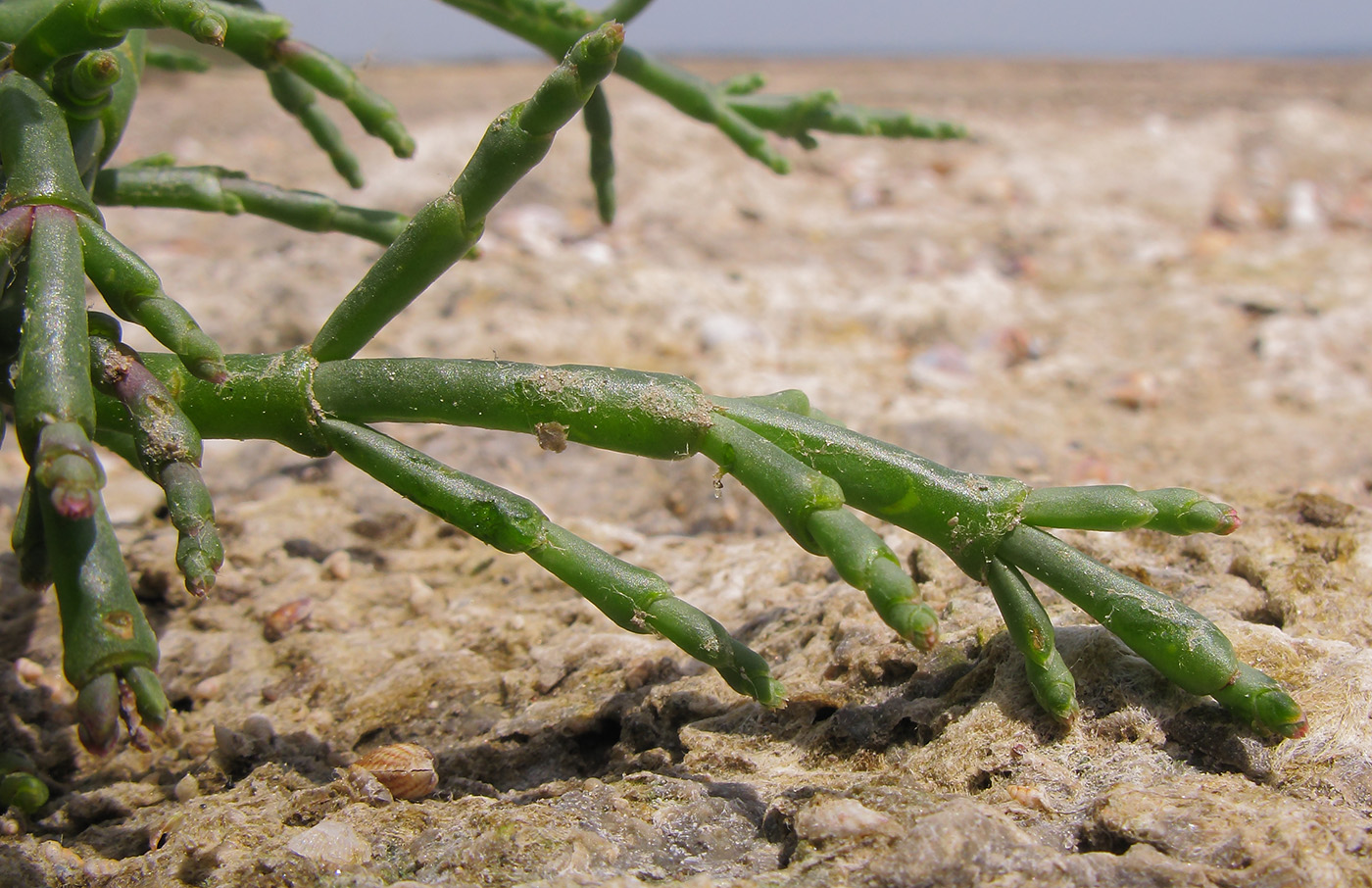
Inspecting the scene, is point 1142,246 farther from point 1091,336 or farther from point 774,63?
point 774,63

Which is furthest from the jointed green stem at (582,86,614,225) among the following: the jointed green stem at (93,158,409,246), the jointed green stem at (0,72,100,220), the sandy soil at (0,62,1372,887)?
the jointed green stem at (0,72,100,220)

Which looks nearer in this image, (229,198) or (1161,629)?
(1161,629)

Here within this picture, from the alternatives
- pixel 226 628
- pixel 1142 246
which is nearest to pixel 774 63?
pixel 1142 246

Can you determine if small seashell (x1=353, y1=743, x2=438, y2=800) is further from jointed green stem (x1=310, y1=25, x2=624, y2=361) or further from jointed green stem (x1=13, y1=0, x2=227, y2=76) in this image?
jointed green stem (x1=13, y1=0, x2=227, y2=76)

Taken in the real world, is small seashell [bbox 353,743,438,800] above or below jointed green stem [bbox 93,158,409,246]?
below

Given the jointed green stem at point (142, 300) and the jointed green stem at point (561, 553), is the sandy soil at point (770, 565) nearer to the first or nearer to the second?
the jointed green stem at point (561, 553)

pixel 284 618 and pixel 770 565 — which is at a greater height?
pixel 770 565

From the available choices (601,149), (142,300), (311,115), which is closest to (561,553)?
(142,300)

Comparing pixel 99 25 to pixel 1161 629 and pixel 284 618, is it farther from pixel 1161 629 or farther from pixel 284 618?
pixel 1161 629
